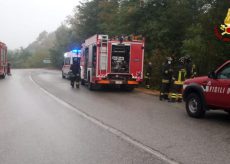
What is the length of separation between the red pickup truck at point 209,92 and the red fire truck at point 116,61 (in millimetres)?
8865

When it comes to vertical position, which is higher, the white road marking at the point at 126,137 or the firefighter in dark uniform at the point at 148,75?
the firefighter in dark uniform at the point at 148,75

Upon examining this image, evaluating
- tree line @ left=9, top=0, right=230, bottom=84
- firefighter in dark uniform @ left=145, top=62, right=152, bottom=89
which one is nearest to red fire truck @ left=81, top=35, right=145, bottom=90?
firefighter in dark uniform @ left=145, top=62, right=152, bottom=89

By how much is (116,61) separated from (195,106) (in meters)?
9.83

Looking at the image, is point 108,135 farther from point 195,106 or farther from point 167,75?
point 167,75

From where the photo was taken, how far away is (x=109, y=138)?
870 cm

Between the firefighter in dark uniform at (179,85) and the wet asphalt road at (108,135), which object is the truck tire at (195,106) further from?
the firefighter in dark uniform at (179,85)

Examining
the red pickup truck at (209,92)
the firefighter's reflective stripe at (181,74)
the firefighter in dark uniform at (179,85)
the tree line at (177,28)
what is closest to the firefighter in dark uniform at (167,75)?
the firefighter in dark uniform at (179,85)

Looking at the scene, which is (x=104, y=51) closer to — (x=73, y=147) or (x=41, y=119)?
(x=41, y=119)

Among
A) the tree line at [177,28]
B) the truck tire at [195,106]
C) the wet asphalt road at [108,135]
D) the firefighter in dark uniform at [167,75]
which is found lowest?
the wet asphalt road at [108,135]

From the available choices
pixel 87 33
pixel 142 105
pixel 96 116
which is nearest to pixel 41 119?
pixel 96 116

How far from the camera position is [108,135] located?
905 centimetres

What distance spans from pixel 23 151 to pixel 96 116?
4.68 metres

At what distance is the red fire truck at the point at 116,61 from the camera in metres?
21.2

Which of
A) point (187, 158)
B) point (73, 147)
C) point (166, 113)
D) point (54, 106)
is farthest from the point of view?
point (54, 106)
